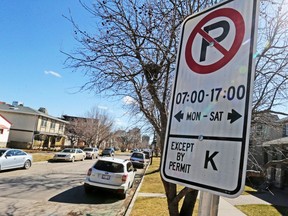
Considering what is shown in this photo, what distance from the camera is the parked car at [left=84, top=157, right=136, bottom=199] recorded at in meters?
12.0

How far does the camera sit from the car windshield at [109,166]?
12.6 meters

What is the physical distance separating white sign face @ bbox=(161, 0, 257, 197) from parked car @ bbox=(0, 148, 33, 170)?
1859 cm

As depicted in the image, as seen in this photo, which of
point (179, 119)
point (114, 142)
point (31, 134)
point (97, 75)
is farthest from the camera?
point (114, 142)

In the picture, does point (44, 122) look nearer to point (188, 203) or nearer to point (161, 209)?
point (161, 209)

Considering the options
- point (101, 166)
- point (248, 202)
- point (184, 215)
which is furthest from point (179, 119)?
point (248, 202)

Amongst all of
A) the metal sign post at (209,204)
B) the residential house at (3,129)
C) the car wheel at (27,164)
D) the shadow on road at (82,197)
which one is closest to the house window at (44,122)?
the residential house at (3,129)

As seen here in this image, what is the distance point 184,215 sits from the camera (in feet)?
19.6

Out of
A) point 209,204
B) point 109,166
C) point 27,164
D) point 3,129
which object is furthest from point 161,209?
point 3,129

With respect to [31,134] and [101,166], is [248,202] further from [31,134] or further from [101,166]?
[31,134]

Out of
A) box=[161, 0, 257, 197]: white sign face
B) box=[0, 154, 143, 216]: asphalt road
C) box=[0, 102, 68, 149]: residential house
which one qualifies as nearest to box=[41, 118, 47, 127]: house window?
box=[0, 102, 68, 149]: residential house

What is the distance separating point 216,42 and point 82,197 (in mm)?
11398

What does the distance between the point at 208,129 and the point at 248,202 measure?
13.1 metres

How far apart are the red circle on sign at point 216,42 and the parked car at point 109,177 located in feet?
35.8

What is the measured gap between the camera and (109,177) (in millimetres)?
12281
